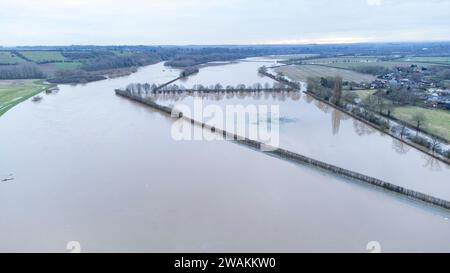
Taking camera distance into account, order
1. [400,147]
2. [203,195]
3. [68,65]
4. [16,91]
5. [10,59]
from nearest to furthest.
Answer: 1. [203,195]
2. [400,147]
3. [16,91]
4. [68,65]
5. [10,59]

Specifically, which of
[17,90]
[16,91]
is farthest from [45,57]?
[16,91]

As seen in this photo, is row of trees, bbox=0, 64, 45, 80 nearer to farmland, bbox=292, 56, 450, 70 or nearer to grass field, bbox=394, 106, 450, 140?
grass field, bbox=394, 106, 450, 140

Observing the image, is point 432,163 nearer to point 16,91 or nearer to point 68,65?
point 16,91

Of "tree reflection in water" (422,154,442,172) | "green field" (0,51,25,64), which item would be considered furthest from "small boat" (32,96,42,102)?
"green field" (0,51,25,64)

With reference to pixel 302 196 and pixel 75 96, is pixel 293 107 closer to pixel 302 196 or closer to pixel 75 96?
pixel 302 196

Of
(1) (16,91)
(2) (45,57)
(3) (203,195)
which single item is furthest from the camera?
(2) (45,57)

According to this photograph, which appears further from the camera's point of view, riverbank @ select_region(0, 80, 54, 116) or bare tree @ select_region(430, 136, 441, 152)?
riverbank @ select_region(0, 80, 54, 116)
